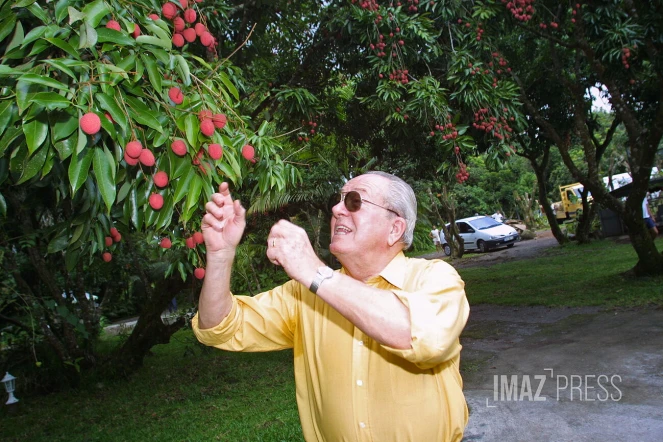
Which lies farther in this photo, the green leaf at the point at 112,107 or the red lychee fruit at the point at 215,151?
the red lychee fruit at the point at 215,151

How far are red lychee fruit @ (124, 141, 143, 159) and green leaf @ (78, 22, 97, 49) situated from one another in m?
0.32

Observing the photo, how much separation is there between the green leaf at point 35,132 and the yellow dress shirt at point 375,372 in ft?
2.56

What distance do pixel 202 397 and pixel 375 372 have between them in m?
5.30

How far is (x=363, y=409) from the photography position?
1.81m

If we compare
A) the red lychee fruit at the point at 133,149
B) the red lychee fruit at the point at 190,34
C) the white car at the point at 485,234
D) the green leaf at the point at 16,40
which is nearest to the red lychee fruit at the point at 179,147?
the red lychee fruit at the point at 133,149

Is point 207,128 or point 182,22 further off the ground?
point 182,22

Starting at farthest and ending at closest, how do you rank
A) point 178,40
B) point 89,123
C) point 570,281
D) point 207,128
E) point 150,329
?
point 570,281 → point 150,329 → point 178,40 → point 207,128 → point 89,123

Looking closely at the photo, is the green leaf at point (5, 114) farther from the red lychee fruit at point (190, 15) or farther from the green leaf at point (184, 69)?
the red lychee fruit at point (190, 15)

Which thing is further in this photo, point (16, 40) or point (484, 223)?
point (484, 223)

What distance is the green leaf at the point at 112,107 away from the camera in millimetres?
1684

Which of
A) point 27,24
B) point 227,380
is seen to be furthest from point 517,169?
point 27,24

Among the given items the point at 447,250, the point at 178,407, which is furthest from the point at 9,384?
the point at 447,250

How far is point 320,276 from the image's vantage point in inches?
60.1

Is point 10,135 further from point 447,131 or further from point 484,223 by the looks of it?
point 484,223
